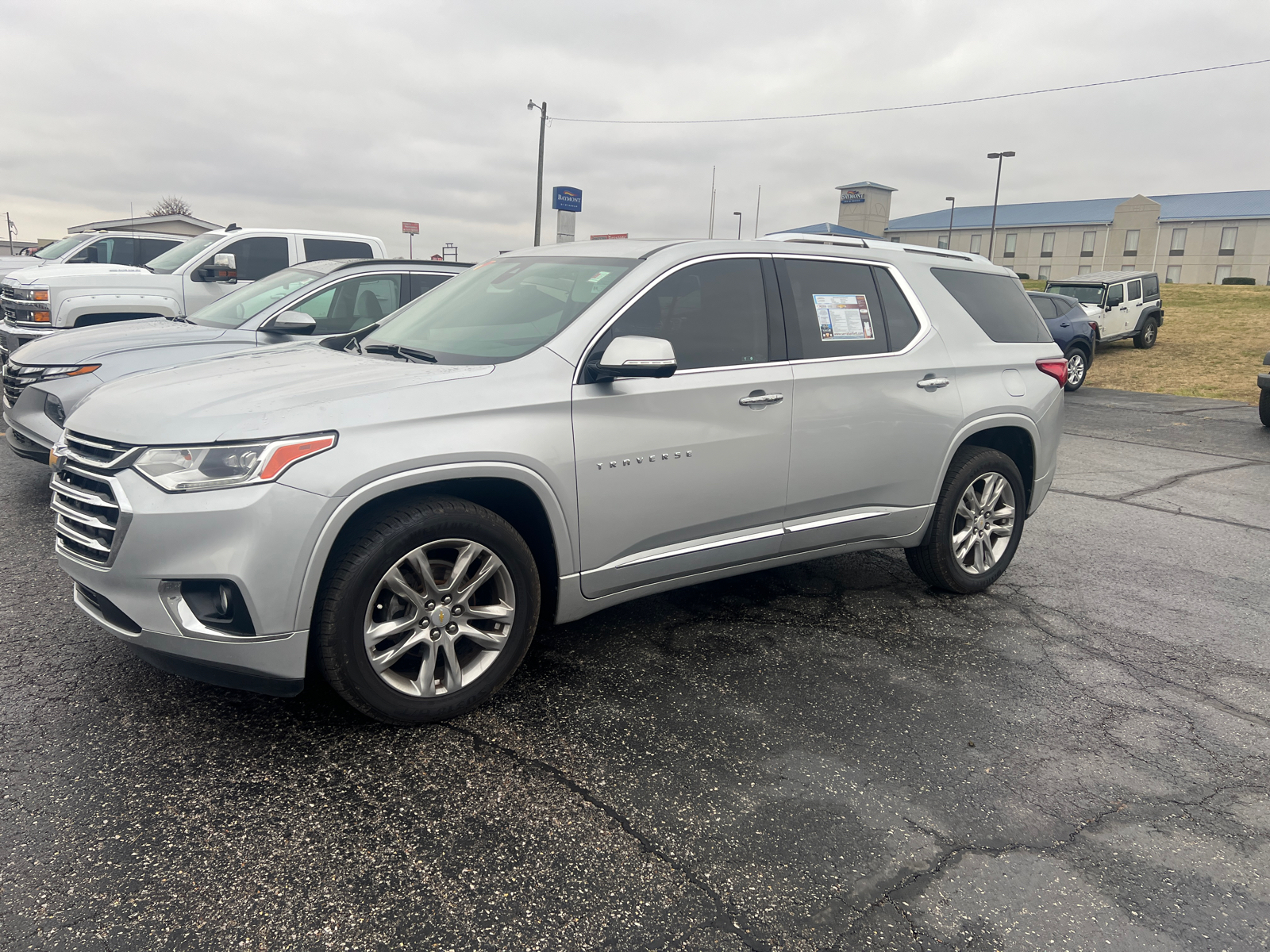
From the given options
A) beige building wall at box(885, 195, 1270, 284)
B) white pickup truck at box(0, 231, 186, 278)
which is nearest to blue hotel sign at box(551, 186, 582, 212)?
white pickup truck at box(0, 231, 186, 278)

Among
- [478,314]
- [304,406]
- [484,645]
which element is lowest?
[484,645]

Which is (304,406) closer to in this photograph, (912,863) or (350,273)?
(912,863)

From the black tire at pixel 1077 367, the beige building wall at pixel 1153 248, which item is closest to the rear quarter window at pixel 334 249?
the black tire at pixel 1077 367

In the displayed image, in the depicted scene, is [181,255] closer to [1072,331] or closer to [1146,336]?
[1072,331]

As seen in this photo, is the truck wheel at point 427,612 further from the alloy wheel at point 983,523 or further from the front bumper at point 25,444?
the front bumper at point 25,444

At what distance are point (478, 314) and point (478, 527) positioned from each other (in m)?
1.28

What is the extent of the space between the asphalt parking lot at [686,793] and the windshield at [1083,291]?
61.4ft

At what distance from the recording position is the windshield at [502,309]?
3.57 metres

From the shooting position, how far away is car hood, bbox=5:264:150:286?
31.0ft

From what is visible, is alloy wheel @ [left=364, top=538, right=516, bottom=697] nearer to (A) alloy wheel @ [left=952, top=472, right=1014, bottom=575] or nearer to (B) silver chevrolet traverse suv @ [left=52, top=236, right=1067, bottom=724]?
(B) silver chevrolet traverse suv @ [left=52, top=236, right=1067, bottom=724]

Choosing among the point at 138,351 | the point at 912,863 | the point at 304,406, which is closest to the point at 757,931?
the point at 912,863

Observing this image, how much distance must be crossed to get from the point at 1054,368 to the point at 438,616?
12.7ft

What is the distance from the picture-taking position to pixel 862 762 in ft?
10.1

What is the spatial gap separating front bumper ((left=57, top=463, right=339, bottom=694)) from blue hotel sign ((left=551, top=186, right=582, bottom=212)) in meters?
22.6
